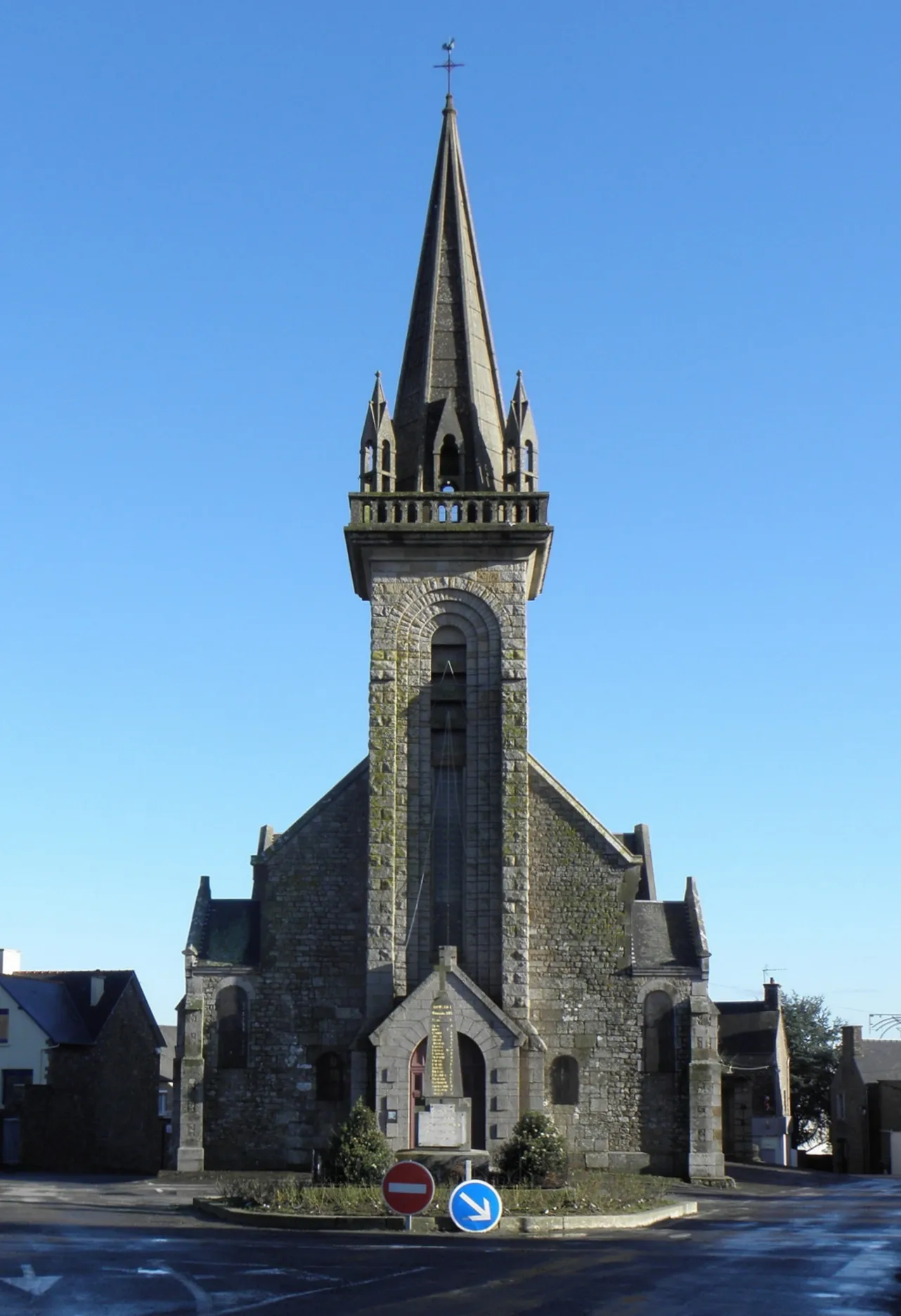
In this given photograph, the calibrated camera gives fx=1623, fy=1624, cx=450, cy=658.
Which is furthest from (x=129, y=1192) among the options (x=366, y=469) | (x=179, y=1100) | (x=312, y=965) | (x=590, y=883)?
(x=366, y=469)

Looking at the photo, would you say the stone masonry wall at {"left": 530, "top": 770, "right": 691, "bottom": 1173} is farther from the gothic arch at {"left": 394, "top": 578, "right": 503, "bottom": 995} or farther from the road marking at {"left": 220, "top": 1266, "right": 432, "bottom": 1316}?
the road marking at {"left": 220, "top": 1266, "right": 432, "bottom": 1316}

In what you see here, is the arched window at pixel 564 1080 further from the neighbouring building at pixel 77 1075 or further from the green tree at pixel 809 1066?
the green tree at pixel 809 1066

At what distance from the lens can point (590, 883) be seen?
127 feet

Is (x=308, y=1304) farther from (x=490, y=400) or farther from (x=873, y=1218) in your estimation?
(x=490, y=400)

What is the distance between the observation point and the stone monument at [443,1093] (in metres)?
28.8

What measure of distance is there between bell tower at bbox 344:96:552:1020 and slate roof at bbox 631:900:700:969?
4.10 metres

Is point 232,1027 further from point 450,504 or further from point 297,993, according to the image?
point 450,504

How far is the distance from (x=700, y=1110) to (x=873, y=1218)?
8.59 metres

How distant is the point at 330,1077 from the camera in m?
37.9

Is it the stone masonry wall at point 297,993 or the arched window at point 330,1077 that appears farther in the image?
the arched window at point 330,1077

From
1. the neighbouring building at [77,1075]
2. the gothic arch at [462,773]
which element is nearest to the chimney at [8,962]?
the neighbouring building at [77,1075]

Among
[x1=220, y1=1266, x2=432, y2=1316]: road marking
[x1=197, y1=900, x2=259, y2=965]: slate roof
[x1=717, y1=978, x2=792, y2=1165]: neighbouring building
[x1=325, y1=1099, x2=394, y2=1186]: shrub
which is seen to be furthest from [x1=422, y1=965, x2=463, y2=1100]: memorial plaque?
[x1=717, y1=978, x2=792, y2=1165]: neighbouring building

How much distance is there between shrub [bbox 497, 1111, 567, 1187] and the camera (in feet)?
96.0

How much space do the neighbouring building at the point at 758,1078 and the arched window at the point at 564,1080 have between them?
2180 centimetres
